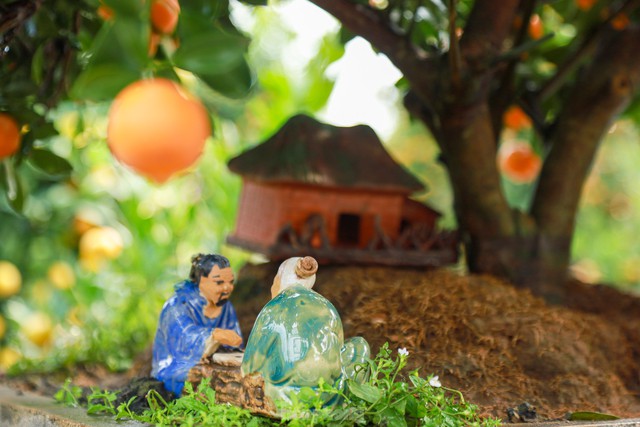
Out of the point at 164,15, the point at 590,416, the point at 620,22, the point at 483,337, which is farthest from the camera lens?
the point at 620,22

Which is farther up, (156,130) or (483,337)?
(156,130)

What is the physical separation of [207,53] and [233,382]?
0.73 meters

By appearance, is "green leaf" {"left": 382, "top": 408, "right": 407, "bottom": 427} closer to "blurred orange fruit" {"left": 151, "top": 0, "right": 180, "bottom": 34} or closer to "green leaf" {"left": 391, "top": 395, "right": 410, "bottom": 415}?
"green leaf" {"left": 391, "top": 395, "right": 410, "bottom": 415}

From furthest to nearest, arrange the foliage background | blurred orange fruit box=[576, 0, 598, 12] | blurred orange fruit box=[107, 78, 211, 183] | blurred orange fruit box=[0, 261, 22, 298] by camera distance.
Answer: blurred orange fruit box=[0, 261, 22, 298] < the foliage background < blurred orange fruit box=[576, 0, 598, 12] < blurred orange fruit box=[107, 78, 211, 183]

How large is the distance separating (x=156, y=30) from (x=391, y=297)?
1133 mm

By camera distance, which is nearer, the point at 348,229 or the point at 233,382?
the point at 233,382

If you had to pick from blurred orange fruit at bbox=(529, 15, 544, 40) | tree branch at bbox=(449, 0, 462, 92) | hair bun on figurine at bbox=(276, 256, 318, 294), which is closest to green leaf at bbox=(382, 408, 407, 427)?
hair bun on figurine at bbox=(276, 256, 318, 294)

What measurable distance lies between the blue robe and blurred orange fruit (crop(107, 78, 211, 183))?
870mm

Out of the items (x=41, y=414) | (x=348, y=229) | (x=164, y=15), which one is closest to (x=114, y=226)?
(x=348, y=229)

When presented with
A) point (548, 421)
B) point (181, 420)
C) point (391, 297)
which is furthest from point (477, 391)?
point (181, 420)

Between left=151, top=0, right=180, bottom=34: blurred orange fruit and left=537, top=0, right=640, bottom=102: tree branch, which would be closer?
left=151, top=0, right=180, bottom=34: blurred orange fruit

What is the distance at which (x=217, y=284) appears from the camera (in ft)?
5.84

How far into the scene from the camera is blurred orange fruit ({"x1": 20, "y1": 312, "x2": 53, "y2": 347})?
3.34 metres

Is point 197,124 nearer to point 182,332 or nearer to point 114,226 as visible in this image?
point 182,332
